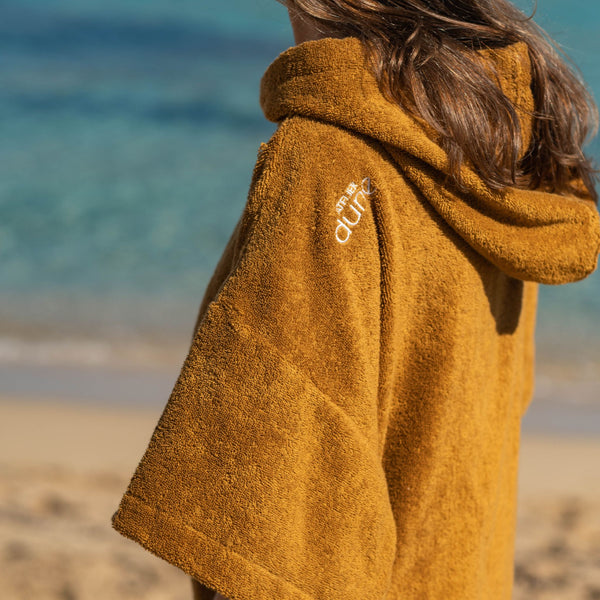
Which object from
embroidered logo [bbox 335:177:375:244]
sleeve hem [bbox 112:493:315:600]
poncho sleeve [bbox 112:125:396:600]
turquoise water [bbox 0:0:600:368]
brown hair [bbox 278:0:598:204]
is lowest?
turquoise water [bbox 0:0:600:368]

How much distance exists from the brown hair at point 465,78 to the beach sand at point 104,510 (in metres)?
2.05

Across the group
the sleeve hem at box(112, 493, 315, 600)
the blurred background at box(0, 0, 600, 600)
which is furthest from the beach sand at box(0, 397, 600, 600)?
the sleeve hem at box(112, 493, 315, 600)

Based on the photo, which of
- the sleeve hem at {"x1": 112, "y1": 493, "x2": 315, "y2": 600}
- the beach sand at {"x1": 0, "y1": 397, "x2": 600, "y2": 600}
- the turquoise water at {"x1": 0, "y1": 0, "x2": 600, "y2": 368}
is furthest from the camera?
the turquoise water at {"x1": 0, "y1": 0, "x2": 600, "y2": 368}

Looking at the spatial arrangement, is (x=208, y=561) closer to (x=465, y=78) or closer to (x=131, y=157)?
(x=465, y=78)

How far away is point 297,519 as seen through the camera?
82cm

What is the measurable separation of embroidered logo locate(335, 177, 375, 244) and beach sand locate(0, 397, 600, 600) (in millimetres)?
2055

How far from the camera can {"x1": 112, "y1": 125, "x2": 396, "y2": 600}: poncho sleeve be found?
805 mm

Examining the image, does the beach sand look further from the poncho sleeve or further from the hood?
the hood

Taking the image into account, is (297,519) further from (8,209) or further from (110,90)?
(110,90)

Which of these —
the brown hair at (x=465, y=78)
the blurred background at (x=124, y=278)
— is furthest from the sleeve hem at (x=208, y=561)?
the blurred background at (x=124, y=278)

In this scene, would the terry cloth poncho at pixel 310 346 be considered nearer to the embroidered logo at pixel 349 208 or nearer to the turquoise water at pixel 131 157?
the embroidered logo at pixel 349 208

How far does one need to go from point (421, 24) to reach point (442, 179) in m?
0.19

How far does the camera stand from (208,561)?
2.64 ft

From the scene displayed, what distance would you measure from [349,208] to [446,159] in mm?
128
